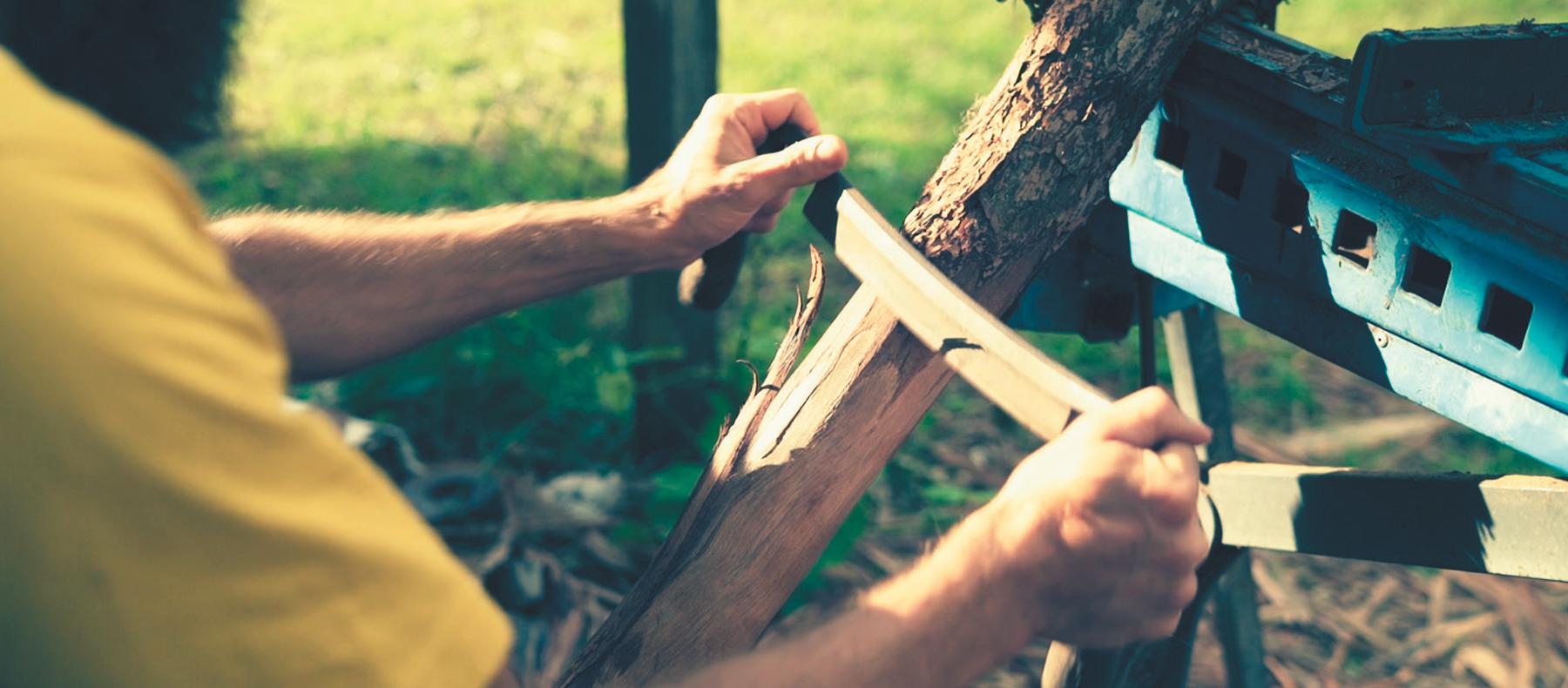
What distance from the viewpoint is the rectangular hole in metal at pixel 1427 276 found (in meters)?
1.22

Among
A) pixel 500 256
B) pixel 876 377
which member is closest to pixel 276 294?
pixel 500 256

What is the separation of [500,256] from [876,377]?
58cm

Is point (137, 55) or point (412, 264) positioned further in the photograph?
point (137, 55)

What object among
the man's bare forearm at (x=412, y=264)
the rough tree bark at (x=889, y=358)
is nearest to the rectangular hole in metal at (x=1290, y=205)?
→ the rough tree bark at (x=889, y=358)

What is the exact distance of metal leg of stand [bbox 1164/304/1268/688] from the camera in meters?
2.00

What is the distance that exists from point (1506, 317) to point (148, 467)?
51.5 inches

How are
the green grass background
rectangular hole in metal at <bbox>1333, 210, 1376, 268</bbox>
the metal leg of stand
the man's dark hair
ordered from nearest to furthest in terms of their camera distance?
1. rectangular hole in metal at <bbox>1333, 210, 1376, 268</bbox>
2. the metal leg of stand
3. the green grass background
4. the man's dark hair

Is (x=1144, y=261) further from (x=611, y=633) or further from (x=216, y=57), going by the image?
(x=216, y=57)

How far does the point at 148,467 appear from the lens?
1.94ft

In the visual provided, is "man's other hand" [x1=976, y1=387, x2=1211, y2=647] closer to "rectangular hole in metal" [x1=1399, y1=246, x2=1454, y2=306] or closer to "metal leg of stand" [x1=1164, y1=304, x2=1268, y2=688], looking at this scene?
"rectangular hole in metal" [x1=1399, y1=246, x2=1454, y2=306]

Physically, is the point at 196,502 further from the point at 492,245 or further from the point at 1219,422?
the point at 1219,422

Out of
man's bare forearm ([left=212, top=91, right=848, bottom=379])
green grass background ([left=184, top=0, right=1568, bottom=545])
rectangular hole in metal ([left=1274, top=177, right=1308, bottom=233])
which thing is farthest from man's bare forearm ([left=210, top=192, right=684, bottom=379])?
green grass background ([left=184, top=0, right=1568, bottom=545])

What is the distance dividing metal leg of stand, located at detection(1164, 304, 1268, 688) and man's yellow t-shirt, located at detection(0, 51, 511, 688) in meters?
1.63

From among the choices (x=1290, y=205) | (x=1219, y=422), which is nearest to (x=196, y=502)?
(x=1290, y=205)
